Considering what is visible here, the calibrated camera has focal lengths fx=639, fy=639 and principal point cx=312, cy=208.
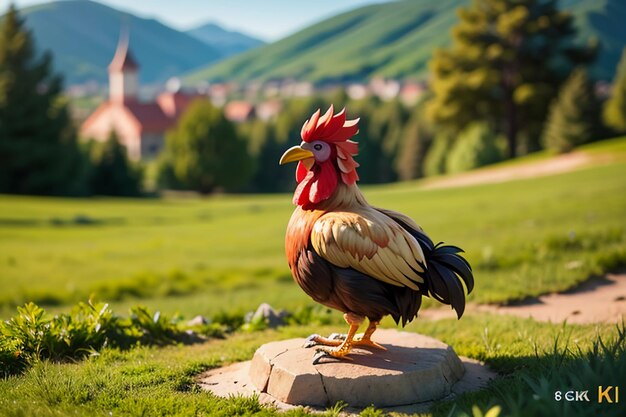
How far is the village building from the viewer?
350 feet

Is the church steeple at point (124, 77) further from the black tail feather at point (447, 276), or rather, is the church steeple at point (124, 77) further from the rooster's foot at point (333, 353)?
the black tail feather at point (447, 276)

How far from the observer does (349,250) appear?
5.14 m

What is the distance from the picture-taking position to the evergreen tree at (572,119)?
4512 centimetres

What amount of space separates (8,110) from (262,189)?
35215 millimetres

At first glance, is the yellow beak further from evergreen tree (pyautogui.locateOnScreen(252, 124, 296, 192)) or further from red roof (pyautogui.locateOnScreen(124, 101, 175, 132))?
red roof (pyautogui.locateOnScreen(124, 101, 175, 132))

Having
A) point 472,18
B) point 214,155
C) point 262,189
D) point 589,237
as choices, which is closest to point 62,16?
point 262,189

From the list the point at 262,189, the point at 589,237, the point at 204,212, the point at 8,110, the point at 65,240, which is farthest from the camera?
the point at 262,189

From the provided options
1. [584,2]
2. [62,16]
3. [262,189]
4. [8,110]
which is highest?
[62,16]

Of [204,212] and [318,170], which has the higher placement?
[318,170]

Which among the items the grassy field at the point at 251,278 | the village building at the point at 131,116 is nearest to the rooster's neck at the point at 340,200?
Answer: the grassy field at the point at 251,278

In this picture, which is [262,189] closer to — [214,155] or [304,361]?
[214,155]

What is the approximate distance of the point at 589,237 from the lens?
485 inches

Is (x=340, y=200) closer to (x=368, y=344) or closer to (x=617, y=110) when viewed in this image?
(x=368, y=344)

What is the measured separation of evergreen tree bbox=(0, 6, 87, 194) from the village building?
52759 mm
